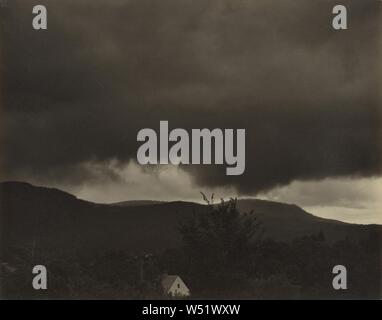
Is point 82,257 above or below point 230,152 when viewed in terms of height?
below

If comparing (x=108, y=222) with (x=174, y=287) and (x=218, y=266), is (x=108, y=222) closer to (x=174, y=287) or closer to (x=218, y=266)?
(x=174, y=287)

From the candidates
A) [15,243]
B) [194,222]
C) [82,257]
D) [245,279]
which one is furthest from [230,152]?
[15,243]

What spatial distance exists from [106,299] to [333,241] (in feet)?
17.5

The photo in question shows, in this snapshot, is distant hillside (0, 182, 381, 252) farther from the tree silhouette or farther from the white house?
the white house

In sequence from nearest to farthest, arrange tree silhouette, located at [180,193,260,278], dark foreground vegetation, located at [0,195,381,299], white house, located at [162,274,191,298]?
white house, located at [162,274,191,298], dark foreground vegetation, located at [0,195,381,299], tree silhouette, located at [180,193,260,278]

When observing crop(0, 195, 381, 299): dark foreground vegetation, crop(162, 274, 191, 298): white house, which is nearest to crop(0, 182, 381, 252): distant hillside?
crop(0, 195, 381, 299): dark foreground vegetation

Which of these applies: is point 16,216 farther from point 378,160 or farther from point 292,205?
point 378,160

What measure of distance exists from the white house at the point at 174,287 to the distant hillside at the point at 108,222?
0.75 meters

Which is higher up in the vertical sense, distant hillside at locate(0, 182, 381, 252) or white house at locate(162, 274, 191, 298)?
distant hillside at locate(0, 182, 381, 252)

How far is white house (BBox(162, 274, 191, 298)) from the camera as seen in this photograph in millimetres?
15461

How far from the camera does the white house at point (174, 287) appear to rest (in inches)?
609

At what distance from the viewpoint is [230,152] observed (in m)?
15.5

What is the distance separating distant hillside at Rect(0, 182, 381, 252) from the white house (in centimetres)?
75
